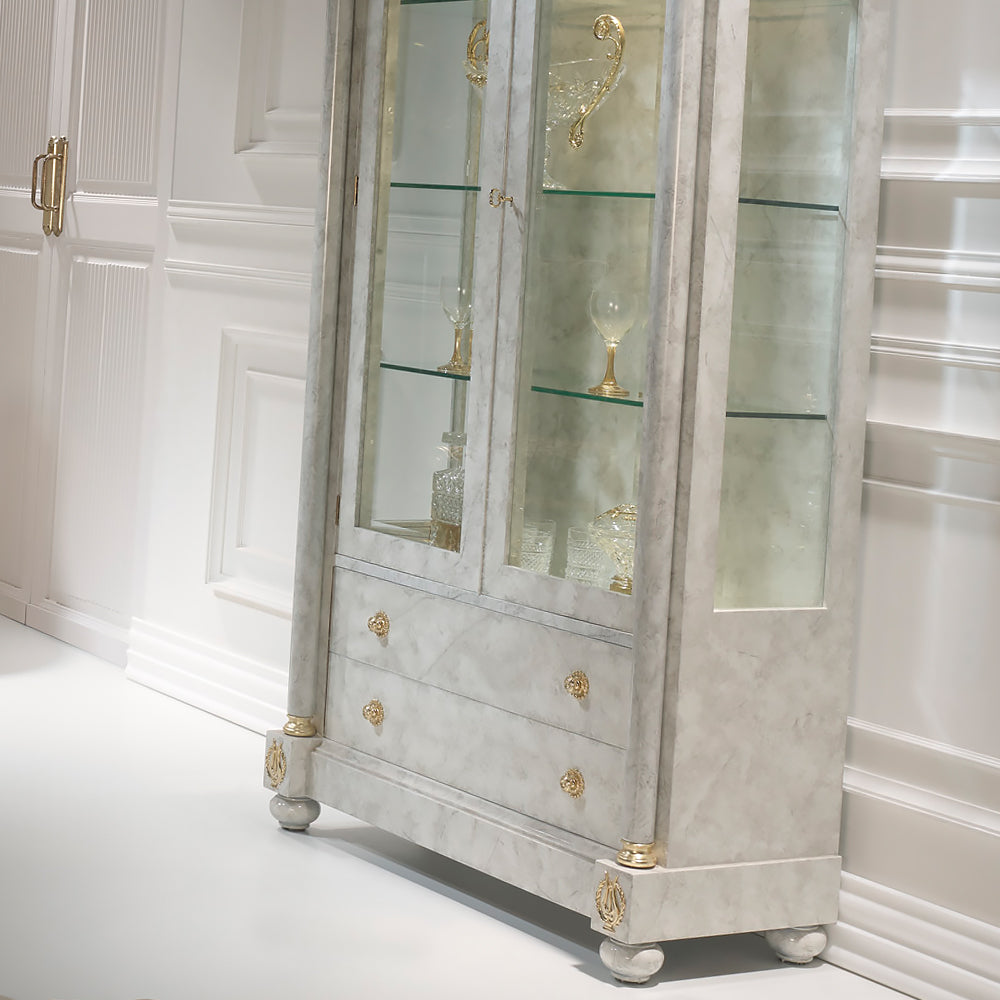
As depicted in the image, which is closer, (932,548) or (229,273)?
(932,548)

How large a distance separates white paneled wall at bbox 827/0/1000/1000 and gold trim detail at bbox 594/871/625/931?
430 millimetres

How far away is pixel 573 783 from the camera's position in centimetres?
237

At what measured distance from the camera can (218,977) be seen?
221cm

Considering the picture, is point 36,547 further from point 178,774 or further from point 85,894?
point 85,894

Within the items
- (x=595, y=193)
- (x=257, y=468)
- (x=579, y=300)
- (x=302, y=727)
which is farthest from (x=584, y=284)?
(x=257, y=468)

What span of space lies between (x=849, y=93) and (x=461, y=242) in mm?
653

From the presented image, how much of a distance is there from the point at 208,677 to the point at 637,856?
180cm

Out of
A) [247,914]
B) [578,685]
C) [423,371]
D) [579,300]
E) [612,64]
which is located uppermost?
[612,64]

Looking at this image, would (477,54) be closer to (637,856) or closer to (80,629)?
(637,856)

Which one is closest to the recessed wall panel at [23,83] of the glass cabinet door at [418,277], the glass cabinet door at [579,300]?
the glass cabinet door at [418,277]

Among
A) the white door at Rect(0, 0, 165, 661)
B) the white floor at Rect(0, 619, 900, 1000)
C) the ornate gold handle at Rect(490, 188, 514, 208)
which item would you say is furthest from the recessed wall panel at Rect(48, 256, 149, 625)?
the ornate gold handle at Rect(490, 188, 514, 208)

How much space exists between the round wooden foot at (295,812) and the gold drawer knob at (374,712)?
237mm

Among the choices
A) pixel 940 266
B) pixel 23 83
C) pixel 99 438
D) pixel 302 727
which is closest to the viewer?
pixel 940 266

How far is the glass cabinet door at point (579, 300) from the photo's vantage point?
2.36m
